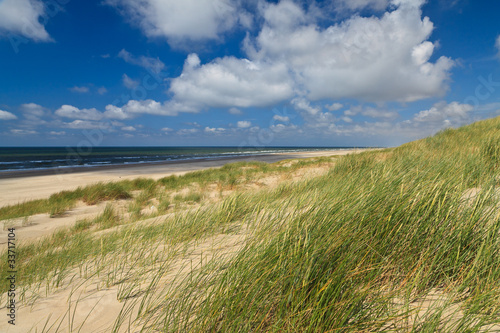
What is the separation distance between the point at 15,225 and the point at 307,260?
8.50 meters

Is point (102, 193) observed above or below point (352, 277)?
below

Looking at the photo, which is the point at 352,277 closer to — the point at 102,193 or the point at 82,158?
the point at 102,193

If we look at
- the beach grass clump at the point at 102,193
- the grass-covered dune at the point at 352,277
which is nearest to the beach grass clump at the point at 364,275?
the grass-covered dune at the point at 352,277

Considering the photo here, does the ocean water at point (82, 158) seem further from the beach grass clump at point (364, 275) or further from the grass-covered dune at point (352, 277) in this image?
the beach grass clump at point (364, 275)

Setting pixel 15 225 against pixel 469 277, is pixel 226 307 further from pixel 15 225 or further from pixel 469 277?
pixel 15 225

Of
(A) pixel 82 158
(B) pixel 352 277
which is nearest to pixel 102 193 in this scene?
(B) pixel 352 277

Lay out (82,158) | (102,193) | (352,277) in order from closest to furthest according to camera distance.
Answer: (352,277), (102,193), (82,158)

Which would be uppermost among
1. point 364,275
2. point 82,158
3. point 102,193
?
point 82,158

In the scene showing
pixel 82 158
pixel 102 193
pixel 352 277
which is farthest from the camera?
pixel 82 158

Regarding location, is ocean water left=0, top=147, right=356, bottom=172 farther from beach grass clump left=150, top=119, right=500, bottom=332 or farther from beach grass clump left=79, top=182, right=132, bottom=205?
beach grass clump left=150, top=119, right=500, bottom=332

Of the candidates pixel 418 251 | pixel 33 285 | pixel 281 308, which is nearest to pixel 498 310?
pixel 418 251

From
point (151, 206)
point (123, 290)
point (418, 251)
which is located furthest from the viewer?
point (151, 206)

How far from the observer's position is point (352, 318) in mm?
1399

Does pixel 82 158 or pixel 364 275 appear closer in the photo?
pixel 364 275
